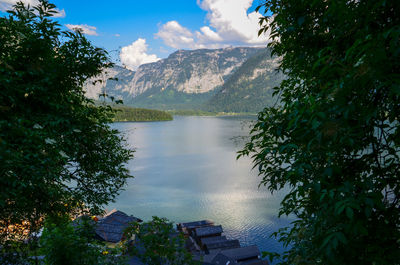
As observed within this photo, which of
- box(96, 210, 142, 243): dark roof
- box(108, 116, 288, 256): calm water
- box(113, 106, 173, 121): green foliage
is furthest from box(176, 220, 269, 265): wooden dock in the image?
box(113, 106, 173, 121): green foliage

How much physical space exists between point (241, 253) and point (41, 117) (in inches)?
688

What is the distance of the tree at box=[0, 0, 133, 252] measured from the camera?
4.32 m

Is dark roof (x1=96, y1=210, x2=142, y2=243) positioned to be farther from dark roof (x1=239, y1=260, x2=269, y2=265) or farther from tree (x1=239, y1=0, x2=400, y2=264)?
tree (x1=239, y1=0, x2=400, y2=264)

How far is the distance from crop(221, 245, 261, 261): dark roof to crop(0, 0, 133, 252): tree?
13.4 m

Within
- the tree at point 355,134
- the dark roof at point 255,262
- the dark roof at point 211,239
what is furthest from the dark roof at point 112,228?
the tree at point 355,134

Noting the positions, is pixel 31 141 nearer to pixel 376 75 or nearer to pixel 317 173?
pixel 317 173

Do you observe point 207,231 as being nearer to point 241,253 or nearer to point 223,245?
point 223,245

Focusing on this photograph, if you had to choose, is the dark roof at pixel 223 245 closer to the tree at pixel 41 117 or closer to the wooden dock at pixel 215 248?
the wooden dock at pixel 215 248

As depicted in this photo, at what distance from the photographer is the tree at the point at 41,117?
4320 mm

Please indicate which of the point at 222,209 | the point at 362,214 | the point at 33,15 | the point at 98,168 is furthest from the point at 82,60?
the point at 222,209

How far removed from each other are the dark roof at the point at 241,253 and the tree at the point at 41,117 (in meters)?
13.4

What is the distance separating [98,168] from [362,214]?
7846 millimetres

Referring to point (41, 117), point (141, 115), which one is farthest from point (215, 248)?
point (141, 115)

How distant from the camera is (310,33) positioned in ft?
14.2
